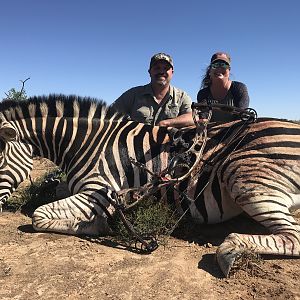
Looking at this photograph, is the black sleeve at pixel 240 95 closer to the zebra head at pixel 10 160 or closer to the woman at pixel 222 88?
the woman at pixel 222 88

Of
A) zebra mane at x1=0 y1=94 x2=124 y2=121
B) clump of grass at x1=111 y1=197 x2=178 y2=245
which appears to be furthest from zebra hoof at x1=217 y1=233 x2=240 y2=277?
zebra mane at x1=0 y1=94 x2=124 y2=121

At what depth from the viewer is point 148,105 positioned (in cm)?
582

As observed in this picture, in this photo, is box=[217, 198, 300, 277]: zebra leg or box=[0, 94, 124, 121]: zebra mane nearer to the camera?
box=[217, 198, 300, 277]: zebra leg

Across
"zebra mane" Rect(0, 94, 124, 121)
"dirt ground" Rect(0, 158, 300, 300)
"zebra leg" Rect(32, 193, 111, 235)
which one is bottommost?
"dirt ground" Rect(0, 158, 300, 300)

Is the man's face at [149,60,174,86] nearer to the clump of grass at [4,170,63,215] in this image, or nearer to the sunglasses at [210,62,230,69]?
the sunglasses at [210,62,230,69]

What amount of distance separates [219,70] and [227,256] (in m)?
3.46

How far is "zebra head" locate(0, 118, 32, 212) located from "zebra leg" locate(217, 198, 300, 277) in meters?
2.30

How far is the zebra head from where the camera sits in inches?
150

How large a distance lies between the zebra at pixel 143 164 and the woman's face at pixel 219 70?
1.86 metres

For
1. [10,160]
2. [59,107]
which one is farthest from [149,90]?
[10,160]

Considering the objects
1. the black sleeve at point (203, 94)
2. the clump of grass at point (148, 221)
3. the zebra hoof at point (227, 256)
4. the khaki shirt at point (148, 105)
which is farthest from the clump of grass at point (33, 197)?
the black sleeve at point (203, 94)

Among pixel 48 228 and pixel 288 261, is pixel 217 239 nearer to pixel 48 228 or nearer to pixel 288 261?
pixel 288 261

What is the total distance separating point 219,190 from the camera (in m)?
3.53

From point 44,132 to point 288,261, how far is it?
2.83 m
